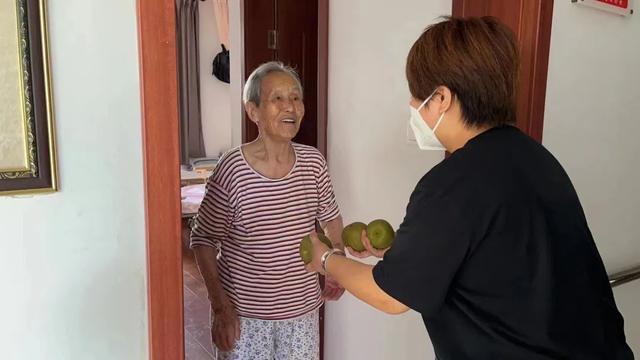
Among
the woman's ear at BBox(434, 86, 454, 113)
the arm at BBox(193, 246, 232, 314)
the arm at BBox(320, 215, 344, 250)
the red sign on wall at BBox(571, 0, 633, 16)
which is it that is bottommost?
the arm at BBox(193, 246, 232, 314)

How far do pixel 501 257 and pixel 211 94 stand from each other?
5716 mm

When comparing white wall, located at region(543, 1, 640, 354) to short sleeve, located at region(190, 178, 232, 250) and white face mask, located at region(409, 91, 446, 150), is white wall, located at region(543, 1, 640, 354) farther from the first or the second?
short sleeve, located at region(190, 178, 232, 250)

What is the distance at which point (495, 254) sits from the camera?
0.85m

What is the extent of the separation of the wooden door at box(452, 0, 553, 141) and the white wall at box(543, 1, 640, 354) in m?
0.06

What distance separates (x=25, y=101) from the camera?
0.78 meters


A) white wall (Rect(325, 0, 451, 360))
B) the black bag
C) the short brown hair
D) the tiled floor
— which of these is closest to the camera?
the short brown hair

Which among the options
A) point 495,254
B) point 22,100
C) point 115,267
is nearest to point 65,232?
point 115,267

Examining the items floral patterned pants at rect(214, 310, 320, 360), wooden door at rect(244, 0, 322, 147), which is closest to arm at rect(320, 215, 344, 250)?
floral patterned pants at rect(214, 310, 320, 360)

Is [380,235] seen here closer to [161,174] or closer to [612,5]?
[161,174]

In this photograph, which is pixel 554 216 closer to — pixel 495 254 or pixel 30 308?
pixel 495 254

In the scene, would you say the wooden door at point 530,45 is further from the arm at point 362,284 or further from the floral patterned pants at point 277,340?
the floral patterned pants at point 277,340

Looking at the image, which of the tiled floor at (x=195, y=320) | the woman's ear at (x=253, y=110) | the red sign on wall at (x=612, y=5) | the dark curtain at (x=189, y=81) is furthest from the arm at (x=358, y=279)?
the dark curtain at (x=189, y=81)

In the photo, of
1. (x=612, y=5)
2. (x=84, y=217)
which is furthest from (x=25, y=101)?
(x=612, y=5)

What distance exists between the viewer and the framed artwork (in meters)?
0.76
